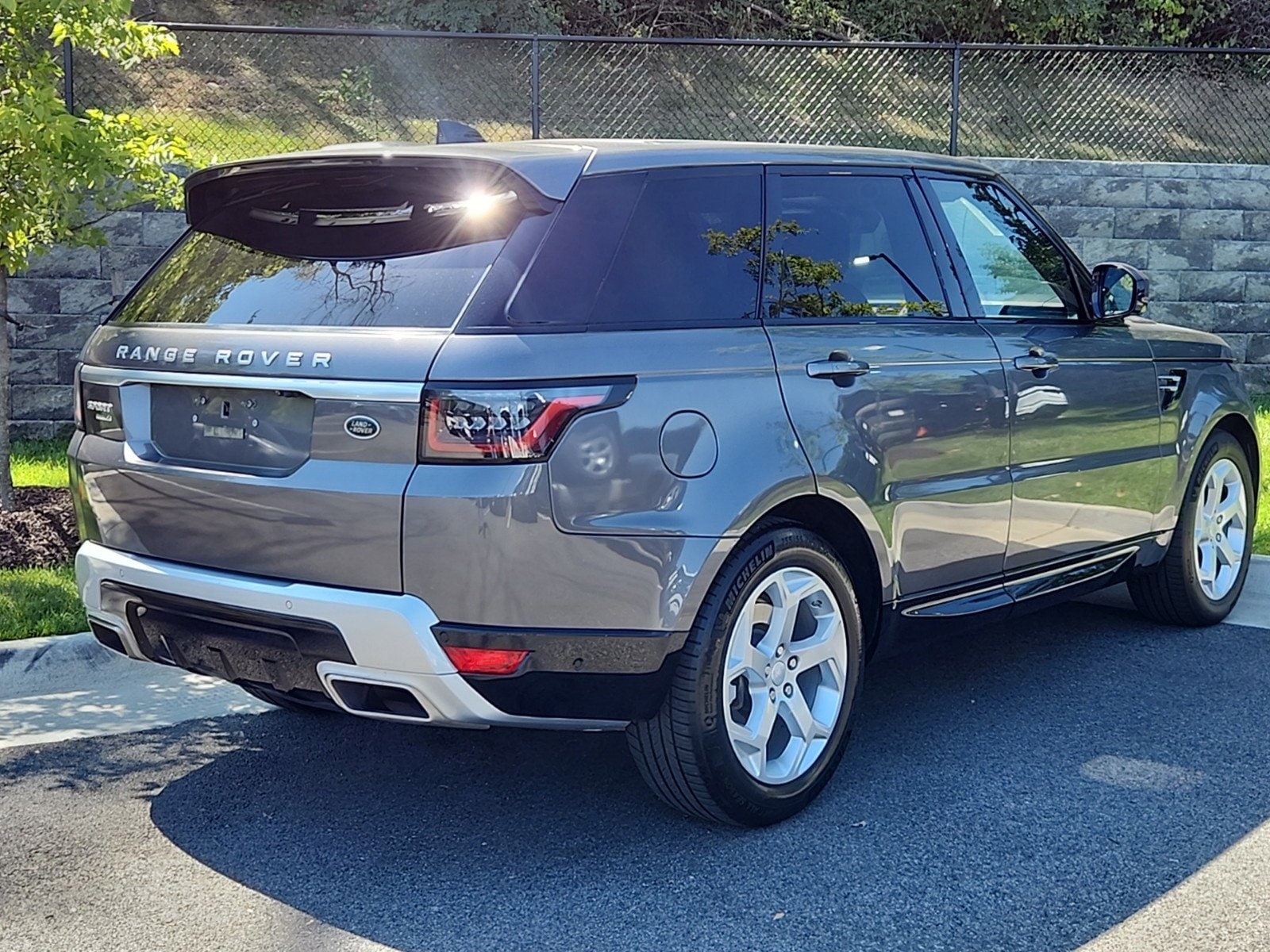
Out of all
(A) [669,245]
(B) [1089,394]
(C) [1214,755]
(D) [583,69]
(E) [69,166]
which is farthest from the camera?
(D) [583,69]

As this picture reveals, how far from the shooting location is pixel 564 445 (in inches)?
132

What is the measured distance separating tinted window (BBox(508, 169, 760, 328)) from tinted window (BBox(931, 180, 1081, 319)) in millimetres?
1008

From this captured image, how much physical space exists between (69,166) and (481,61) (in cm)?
650

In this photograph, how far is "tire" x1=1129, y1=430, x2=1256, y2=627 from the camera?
5.78 meters

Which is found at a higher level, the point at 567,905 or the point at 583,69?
the point at 583,69

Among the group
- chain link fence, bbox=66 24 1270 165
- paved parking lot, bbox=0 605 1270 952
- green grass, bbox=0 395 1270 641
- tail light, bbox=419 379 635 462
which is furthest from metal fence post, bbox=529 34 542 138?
tail light, bbox=419 379 635 462

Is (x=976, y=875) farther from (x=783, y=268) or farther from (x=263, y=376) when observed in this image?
(x=263, y=376)

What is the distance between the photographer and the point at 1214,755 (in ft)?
14.8

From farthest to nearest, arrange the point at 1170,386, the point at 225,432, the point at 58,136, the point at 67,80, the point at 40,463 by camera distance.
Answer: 1. the point at 67,80
2. the point at 40,463
3. the point at 58,136
4. the point at 1170,386
5. the point at 225,432

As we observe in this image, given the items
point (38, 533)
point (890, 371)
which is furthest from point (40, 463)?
point (890, 371)

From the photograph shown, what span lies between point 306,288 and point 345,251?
0.14 meters

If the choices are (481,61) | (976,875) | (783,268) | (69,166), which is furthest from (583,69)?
(976,875)

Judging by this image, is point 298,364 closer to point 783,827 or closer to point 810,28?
point 783,827

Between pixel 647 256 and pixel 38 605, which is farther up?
pixel 647 256
